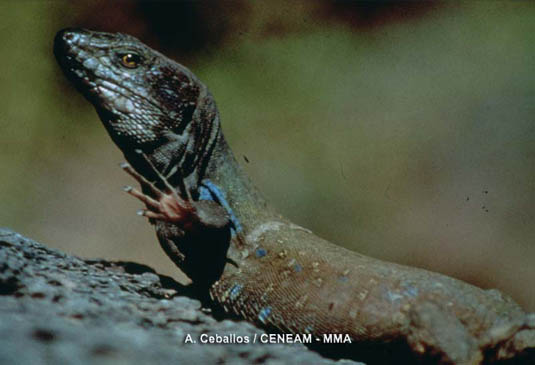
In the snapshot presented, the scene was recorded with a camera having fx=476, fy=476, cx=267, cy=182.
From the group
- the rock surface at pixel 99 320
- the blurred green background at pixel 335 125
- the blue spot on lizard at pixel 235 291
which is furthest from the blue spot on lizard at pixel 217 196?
Result: the blurred green background at pixel 335 125

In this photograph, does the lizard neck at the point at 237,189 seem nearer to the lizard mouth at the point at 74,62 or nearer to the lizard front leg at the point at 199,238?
the lizard front leg at the point at 199,238

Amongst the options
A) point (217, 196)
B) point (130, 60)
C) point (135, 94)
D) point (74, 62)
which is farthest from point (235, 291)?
point (74, 62)

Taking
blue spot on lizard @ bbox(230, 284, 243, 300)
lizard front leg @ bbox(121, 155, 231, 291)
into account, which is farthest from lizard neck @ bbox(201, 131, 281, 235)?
blue spot on lizard @ bbox(230, 284, 243, 300)

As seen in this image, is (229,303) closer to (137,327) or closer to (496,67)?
(137,327)

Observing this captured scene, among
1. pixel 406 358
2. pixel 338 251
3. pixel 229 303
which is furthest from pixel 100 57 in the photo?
pixel 406 358

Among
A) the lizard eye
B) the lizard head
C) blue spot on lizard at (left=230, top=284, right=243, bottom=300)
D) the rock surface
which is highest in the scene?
the lizard eye

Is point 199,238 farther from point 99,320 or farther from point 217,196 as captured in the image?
point 99,320

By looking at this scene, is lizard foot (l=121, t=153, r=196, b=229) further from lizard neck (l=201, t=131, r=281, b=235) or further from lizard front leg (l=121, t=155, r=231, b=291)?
lizard neck (l=201, t=131, r=281, b=235)
